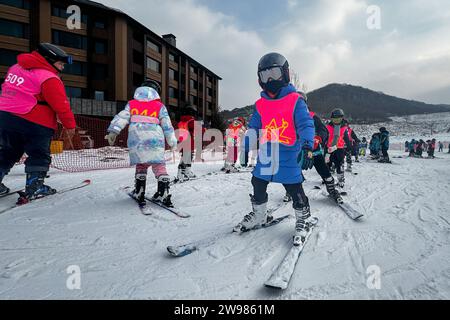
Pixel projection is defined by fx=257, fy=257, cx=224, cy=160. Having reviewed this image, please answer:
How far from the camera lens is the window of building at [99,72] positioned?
2509cm

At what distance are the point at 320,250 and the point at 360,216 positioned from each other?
1.26 metres

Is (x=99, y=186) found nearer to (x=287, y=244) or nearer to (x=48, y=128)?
(x=48, y=128)

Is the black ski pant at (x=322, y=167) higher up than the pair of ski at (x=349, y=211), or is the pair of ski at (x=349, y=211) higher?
the black ski pant at (x=322, y=167)

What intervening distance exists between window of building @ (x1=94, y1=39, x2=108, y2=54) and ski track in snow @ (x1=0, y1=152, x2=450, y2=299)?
25.9 meters

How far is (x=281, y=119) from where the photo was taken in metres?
2.65

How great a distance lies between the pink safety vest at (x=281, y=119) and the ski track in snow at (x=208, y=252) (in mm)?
1043

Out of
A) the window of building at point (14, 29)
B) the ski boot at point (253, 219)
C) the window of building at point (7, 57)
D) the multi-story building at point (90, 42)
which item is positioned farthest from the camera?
the multi-story building at point (90, 42)

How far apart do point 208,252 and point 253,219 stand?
0.72 metres

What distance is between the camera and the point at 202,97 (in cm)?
4391

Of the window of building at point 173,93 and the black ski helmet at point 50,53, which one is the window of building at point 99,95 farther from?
the black ski helmet at point 50,53

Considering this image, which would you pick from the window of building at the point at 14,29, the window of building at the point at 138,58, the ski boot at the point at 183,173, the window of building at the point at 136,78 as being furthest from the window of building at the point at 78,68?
the ski boot at the point at 183,173

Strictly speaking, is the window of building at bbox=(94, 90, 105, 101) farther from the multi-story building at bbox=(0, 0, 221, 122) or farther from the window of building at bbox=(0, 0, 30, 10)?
the window of building at bbox=(0, 0, 30, 10)
